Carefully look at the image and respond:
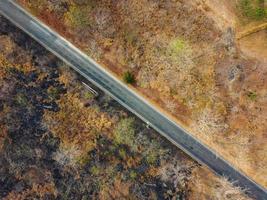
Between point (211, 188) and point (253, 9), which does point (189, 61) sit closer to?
point (253, 9)

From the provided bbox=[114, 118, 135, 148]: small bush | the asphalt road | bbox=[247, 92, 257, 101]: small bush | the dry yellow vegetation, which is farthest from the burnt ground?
bbox=[247, 92, 257, 101]: small bush

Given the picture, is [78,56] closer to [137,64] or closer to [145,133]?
[137,64]

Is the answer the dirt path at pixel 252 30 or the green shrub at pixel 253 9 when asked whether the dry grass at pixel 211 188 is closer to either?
the dirt path at pixel 252 30

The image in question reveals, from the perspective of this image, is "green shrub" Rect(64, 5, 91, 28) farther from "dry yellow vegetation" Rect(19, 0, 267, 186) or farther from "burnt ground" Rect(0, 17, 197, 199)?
"burnt ground" Rect(0, 17, 197, 199)

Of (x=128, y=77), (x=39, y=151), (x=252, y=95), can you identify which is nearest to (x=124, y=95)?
(x=128, y=77)

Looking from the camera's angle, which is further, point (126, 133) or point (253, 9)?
point (126, 133)
